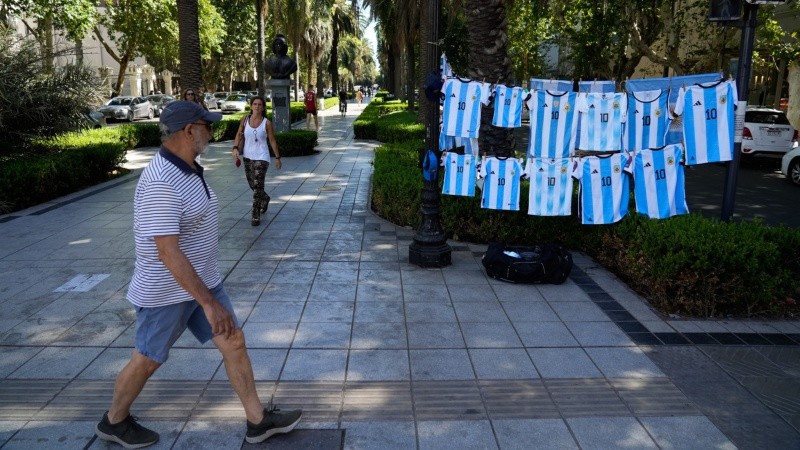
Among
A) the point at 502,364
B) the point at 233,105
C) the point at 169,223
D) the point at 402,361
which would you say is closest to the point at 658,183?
Result: the point at 502,364

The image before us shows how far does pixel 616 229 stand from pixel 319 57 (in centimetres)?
4566

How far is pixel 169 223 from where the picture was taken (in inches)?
111

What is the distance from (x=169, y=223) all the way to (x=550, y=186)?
4937 millimetres

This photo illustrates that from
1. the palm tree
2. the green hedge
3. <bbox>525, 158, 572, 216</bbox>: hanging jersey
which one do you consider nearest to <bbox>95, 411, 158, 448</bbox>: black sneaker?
the green hedge

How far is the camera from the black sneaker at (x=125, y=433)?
3.26m

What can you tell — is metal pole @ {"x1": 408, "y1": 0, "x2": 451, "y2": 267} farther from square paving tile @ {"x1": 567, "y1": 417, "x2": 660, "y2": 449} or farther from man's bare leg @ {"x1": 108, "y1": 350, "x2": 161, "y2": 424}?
man's bare leg @ {"x1": 108, "y1": 350, "x2": 161, "y2": 424}

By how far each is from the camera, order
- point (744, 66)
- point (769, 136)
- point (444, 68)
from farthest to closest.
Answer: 1. point (769, 136)
2. point (444, 68)
3. point (744, 66)

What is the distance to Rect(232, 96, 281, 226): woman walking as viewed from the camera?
8.38m

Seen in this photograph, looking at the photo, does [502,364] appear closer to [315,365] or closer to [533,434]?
[533,434]

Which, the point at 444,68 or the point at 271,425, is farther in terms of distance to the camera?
the point at 444,68

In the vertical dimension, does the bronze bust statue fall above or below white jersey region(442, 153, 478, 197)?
above

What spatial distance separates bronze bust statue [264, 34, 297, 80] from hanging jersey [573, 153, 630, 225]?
11986 mm

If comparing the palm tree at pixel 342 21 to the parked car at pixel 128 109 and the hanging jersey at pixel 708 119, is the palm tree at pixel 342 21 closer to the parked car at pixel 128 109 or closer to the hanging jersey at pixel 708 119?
the parked car at pixel 128 109

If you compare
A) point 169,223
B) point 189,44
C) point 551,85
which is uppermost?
point 189,44
